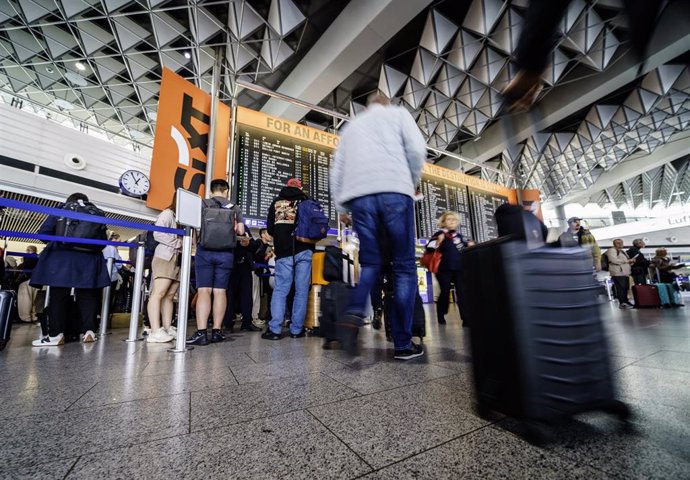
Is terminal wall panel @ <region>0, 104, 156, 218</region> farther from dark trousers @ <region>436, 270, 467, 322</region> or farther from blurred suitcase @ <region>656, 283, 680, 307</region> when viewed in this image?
blurred suitcase @ <region>656, 283, 680, 307</region>

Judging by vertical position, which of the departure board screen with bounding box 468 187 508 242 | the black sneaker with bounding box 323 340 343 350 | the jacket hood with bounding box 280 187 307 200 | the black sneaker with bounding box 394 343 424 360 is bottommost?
the black sneaker with bounding box 323 340 343 350

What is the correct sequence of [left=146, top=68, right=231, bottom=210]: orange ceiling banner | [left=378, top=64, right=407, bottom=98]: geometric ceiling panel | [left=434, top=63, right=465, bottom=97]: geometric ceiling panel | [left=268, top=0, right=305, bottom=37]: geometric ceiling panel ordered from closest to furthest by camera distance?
[left=146, top=68, right=231, bottom=210]: orange ceiling banner < [left=268, top=0, right=305, bottom=37]: geometric ceiling panel < [left=378, top=64, right=407, bottom=98]: geometric ceiling panel < [left=434, top=63, right=465, bottom=97]: geometric ceiling panel

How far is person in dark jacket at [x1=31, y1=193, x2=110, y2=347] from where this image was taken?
9.91 ft

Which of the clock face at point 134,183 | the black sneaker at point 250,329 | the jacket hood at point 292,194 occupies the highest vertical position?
the clock face at point 134,183

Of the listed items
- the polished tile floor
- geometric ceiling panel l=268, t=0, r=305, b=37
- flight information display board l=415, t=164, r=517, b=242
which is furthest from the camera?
flight information display board l=415, t=164, r=517, b=242

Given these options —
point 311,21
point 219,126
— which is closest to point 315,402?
point 219,126

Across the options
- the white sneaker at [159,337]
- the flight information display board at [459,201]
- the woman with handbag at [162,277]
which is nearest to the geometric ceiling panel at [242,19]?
the woman with handbag at [162,277]

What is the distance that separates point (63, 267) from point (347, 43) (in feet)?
20.9

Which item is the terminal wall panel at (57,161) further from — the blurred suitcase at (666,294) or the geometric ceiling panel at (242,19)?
the blurred suitcase at (666,294)

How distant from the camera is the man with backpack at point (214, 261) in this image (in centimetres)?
300

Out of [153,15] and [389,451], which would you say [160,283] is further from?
[153,15]

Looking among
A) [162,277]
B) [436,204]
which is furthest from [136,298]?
[436,204]

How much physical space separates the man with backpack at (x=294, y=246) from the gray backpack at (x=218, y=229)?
50 centimetres

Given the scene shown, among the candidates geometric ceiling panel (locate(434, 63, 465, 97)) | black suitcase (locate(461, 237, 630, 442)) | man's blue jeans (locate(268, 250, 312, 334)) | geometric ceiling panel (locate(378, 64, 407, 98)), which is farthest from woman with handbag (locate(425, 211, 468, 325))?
geometric ceiling panel (locate(434, 63, 465, 97))
